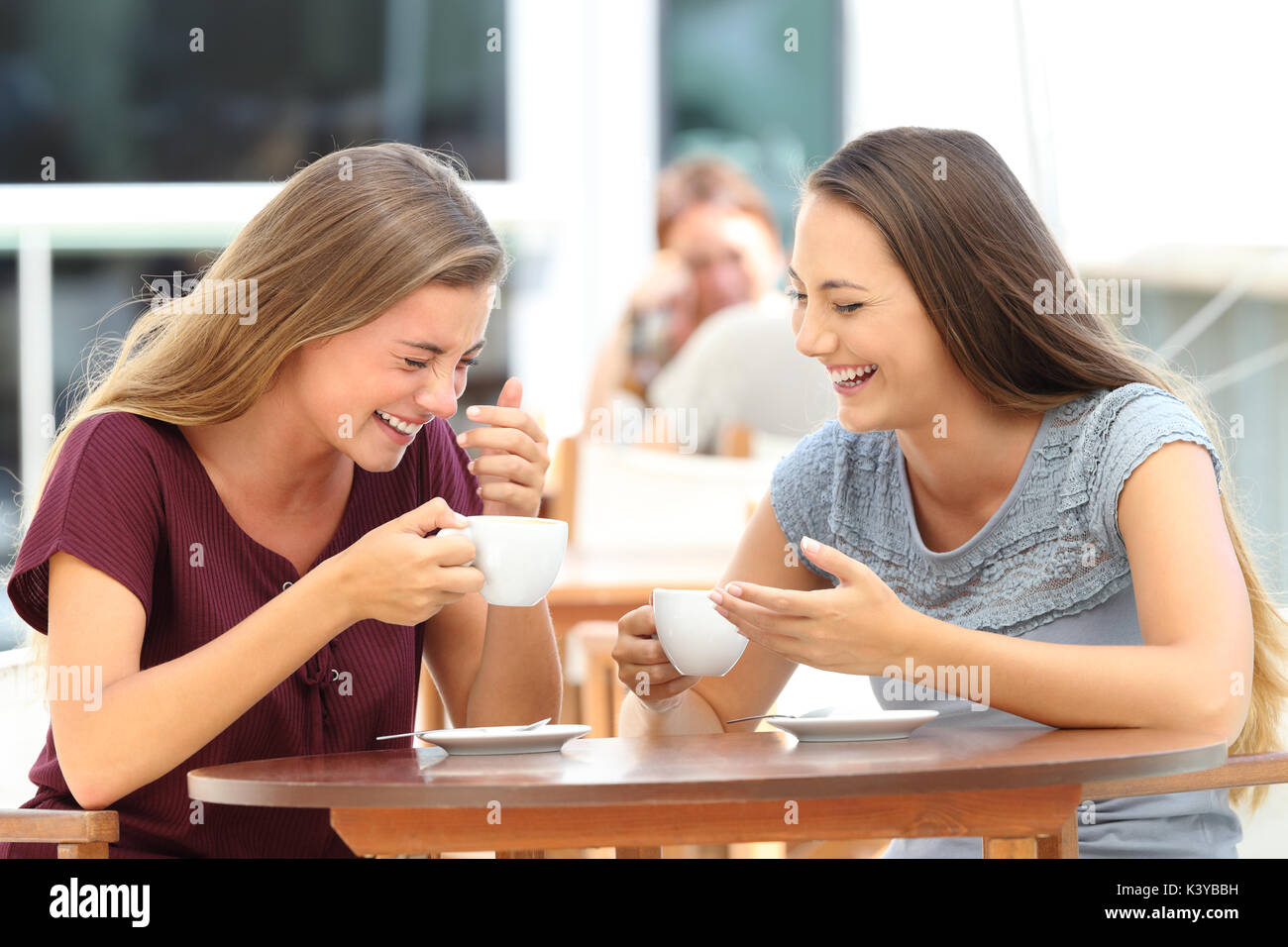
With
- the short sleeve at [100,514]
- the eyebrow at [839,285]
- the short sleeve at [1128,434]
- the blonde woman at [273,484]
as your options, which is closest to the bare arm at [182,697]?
the blonde woman at [273,484]

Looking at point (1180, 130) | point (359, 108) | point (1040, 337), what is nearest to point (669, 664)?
point (1040, 337)

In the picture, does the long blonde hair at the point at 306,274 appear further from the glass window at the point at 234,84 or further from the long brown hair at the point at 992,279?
the glass window at the point at 234,84

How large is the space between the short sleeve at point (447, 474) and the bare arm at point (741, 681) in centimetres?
31

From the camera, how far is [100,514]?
132 centimetres

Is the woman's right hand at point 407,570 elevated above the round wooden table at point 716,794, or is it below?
above

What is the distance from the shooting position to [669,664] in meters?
1.40

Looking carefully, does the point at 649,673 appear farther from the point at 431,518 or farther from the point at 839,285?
the point at 839,285

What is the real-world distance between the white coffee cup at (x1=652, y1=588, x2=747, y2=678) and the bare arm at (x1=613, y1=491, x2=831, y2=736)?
0.34 ft

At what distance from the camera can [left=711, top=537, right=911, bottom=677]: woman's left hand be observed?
1.12 meters

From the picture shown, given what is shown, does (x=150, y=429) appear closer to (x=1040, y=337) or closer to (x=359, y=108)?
(x=1040, y=337)

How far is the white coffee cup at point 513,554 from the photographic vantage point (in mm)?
1202

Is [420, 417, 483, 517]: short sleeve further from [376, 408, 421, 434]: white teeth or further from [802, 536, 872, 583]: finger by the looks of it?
[802, 536, 872, 583]: finger

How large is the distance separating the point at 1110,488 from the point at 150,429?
0.93m

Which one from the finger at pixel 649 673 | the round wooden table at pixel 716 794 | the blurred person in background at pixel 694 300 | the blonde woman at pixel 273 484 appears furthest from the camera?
the blurred person in background at pixel 694 300
